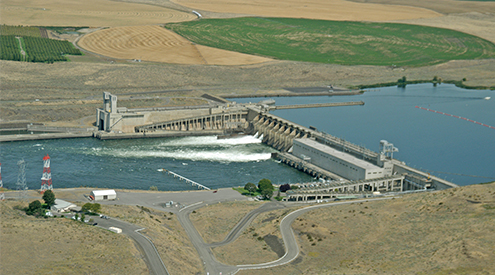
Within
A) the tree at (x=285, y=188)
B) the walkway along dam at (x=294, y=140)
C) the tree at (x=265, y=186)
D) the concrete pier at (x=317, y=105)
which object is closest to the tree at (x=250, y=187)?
the tree at (x=265, y=186)

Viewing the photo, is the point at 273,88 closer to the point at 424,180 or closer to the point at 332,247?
the point at 424,180

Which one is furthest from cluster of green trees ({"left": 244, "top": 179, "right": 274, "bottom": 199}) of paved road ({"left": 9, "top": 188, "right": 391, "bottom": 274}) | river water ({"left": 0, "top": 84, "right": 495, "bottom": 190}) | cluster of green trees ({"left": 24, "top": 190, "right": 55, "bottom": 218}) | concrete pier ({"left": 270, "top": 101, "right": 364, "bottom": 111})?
concrete pier ({"left": 270, "top": 101, "right": 364, "bottom": 111})

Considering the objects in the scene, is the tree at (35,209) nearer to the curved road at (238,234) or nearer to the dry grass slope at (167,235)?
the dry grass slope at (167,235)

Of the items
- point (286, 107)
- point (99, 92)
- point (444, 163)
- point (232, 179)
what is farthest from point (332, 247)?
point (99, 92)

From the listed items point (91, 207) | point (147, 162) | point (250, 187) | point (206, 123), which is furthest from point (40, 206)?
point (206, 123)

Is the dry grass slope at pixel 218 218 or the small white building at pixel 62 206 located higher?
the small white building at pixel 62 206

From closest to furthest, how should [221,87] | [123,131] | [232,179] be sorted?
[232,179]
[123,131]
[221,87]
